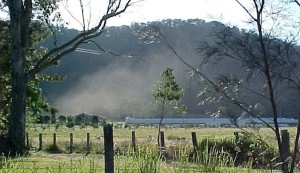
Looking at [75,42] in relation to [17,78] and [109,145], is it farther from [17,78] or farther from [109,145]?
[109,145]

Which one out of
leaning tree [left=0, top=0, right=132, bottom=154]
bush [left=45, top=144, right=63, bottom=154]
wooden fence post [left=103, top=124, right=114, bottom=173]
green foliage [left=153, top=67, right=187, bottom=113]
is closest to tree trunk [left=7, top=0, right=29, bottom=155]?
leaning tree [left=0, top=0, right=132, bottom=154]

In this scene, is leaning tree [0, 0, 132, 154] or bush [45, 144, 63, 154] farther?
bush [45, 144, 63, 154]

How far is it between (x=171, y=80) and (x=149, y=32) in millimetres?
29942

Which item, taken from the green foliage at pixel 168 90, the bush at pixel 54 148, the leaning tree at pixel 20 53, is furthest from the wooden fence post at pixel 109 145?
the green foliage at pixel 168 90

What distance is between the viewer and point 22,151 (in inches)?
928

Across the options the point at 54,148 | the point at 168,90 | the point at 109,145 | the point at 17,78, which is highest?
the point at 168,90

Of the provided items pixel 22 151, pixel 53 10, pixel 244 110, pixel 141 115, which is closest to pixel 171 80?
pixel 53 10

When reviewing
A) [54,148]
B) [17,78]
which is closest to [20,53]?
[17,78]

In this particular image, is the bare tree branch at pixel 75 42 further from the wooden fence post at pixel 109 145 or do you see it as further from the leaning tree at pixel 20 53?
the wooden fence post at pixel 109 145

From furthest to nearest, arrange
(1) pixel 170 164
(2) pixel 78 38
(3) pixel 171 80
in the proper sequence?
(3) pixel 171 80, (2) pixel 78 38, (1) pixel 170 164

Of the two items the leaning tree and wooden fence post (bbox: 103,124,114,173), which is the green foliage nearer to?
the leaning tree

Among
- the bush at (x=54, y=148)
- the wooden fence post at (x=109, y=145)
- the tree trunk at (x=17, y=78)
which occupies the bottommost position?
the bush at (x=54, y=148)

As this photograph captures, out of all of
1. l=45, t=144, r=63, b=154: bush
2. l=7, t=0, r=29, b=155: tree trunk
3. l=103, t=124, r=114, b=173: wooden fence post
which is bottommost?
l=45, t=144, r=63, b=154: bush

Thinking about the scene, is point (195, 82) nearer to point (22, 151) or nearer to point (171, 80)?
point (22, 151)
